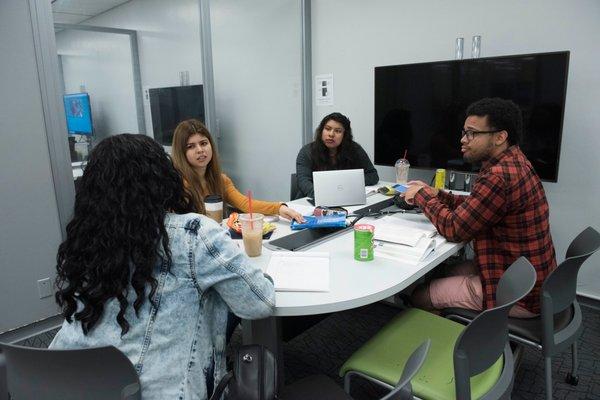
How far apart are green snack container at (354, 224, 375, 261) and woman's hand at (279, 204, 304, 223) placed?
1.46 feet

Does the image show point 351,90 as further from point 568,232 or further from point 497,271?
point 497,271

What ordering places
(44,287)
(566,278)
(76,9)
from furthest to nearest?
(76,9), (44,287), (566,278)

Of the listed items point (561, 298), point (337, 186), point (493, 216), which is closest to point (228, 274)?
point (493, 216)

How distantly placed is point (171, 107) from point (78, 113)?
0.95m

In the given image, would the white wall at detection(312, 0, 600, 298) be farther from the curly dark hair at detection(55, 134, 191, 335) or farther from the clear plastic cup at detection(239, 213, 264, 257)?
the curly dark hair at detection(55, 134, 191, 335)

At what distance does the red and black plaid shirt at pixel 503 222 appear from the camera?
1517 millimetres

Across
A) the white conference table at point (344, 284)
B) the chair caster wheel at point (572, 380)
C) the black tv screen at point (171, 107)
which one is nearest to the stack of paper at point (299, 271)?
the white conference table at point (344, 284)

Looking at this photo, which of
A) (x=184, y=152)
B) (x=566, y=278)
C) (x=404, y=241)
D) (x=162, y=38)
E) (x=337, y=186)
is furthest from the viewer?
(x=162, y=38)

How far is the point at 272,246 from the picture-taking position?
1.54 metres

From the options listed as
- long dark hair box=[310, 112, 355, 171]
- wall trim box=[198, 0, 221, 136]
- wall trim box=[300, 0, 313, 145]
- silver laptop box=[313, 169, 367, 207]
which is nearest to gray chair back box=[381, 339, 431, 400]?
silver laptop box=[313, 169, 367, 207]

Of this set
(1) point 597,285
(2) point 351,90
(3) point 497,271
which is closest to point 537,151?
(1) point 597,285

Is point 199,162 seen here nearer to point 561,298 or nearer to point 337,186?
point 337,186

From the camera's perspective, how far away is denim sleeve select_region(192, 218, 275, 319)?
0.93 m

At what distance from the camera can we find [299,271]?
4.25ft
